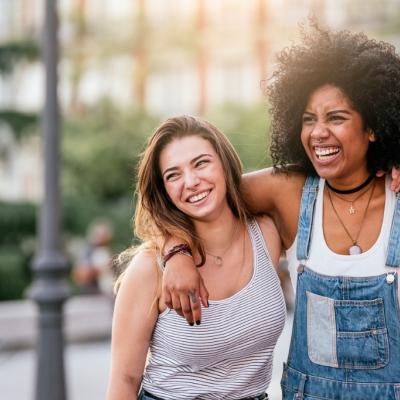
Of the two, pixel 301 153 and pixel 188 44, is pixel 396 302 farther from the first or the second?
pixel 188 44

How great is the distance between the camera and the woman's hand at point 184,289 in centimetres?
270

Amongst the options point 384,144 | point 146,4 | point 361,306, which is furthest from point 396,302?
point 146,4

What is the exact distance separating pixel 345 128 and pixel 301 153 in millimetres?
259

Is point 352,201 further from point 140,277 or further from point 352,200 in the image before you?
point 140,277

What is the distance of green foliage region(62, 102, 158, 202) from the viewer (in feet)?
68.2

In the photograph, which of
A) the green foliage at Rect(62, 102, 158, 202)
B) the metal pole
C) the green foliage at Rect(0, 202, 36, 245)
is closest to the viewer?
the metal pole

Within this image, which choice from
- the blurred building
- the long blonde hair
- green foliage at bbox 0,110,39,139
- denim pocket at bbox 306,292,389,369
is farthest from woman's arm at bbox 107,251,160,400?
the blurred building

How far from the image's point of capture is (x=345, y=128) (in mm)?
2768

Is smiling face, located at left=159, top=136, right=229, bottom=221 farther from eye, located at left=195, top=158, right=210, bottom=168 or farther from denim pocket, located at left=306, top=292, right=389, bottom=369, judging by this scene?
denim pocket, located at left=306, top=292, right=389, bottom=369

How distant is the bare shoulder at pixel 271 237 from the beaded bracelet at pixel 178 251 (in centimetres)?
27

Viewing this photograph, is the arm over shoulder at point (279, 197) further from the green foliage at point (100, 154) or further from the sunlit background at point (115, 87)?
the green foliage at point (100, 154)

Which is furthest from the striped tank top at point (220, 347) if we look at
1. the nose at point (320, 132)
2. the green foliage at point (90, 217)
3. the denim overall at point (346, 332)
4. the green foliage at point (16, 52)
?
the green foliage at point (90, 217)

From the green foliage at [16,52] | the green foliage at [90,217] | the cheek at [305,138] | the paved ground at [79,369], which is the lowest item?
the paved ground at [79,369]

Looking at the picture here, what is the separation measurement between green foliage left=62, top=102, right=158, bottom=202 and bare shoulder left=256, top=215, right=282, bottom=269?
17558 mm
